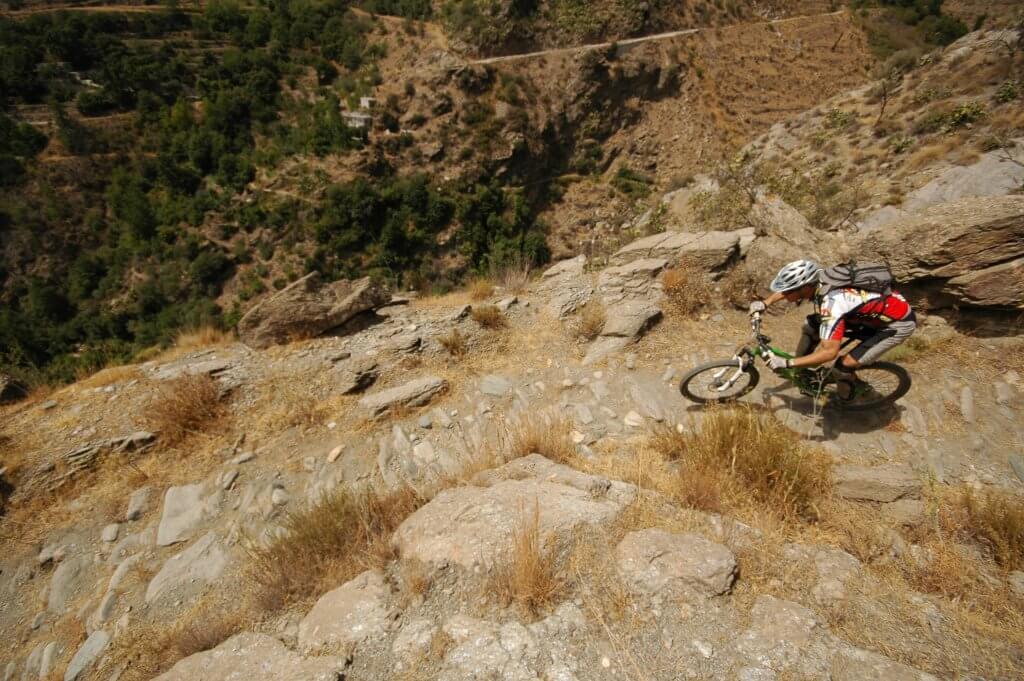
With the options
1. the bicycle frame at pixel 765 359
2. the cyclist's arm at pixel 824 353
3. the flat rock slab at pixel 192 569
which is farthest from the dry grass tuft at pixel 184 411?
the cyclist's arm at pixel 824 353

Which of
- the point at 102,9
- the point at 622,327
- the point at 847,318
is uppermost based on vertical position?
the point at 102,9

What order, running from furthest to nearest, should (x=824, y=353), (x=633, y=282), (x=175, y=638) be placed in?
(x=633, y=282)
(x=824, y=353)
(x=175, y=638)

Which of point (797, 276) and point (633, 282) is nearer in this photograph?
point (797, 276)

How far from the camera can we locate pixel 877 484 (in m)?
3.13

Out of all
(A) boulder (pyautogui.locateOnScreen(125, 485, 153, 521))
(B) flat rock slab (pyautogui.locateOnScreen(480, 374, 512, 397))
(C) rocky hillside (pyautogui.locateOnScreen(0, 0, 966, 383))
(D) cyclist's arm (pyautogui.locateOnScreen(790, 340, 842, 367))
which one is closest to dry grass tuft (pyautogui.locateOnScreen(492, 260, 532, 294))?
(B) flat rock slab (pyautogui.locateOnScreen(480, 374, 512, 397))

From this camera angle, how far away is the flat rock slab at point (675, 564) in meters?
2.29

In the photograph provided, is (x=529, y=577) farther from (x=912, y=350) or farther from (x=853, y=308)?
(x=912, y=350)

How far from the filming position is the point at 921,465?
12.3 ft

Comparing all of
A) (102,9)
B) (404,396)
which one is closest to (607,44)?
(404,396)

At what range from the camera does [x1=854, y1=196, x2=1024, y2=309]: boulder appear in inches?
181

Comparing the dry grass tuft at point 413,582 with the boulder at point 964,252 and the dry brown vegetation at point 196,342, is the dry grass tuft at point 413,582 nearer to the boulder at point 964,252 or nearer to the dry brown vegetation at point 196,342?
the dry brown vegetation at point 196,342

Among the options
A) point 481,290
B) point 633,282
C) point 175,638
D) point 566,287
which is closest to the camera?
point 175,638

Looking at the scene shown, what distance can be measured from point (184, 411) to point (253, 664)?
416 cm

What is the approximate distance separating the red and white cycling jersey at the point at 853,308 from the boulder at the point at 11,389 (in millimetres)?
11314
